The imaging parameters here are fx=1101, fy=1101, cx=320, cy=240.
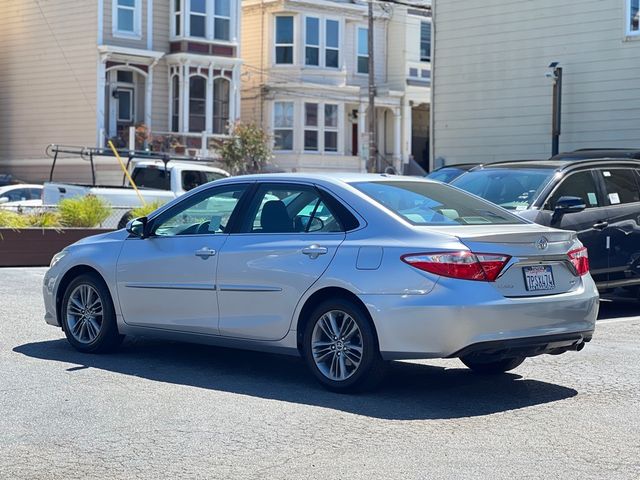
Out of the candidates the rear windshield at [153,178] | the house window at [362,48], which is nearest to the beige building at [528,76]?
the rear windshield at [153,178]

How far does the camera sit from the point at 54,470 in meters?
5.94

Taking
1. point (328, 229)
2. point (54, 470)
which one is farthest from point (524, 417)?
point (54, 470)

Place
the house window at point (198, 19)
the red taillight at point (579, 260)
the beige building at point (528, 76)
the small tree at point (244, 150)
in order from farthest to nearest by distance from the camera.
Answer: the house window at point (198, 19) < the small tree at point (244, 150) < the beige building at point (528, 76) < the red taillight at point (579, 260)

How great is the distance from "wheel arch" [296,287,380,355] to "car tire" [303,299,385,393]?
0.03 metres

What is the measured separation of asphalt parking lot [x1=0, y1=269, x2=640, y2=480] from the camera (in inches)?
239

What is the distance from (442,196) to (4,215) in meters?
12.6

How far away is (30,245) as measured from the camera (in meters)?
19.2

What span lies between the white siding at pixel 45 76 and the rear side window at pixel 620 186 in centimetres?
2467

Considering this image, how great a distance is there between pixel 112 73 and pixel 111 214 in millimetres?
16099

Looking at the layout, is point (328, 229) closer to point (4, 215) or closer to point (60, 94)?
point (4, 215)

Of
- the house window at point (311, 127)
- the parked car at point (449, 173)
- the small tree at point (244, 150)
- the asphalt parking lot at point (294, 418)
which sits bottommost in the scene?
the asphalt parking lot at point (294, 418)

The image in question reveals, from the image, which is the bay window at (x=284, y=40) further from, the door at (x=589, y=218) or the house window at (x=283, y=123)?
the door at (x=589, y=218)

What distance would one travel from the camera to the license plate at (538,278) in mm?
7777

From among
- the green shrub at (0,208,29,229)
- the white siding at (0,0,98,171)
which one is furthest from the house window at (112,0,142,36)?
the green shrub at (0,208,29,229)
